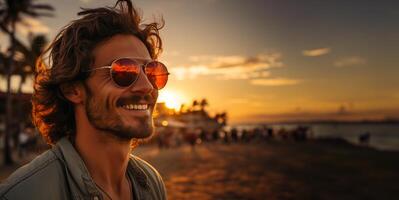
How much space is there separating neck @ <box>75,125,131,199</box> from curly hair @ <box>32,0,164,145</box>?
267mm

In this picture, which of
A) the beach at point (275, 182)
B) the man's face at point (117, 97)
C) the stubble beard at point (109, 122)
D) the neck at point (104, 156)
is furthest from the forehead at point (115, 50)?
the beach at point (275, 182)

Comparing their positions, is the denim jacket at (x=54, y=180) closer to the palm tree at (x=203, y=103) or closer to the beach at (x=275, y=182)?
the beach at (x=275, y=182)

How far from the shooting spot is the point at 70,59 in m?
2.28

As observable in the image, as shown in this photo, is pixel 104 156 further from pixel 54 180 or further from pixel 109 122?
pixel 54 180

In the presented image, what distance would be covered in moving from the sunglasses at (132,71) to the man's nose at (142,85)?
21mm

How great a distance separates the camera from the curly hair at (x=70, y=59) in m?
2.25

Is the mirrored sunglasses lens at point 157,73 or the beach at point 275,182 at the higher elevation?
the mirrored sunglasses lens at point 157,73

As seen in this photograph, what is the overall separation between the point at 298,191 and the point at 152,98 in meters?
10.2

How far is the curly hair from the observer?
7.38 feet

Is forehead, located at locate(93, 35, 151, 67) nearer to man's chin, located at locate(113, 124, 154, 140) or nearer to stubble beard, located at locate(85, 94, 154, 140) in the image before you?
stubble beard, located at locate(85, 94, 154, 140)

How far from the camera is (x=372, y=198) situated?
10.8m

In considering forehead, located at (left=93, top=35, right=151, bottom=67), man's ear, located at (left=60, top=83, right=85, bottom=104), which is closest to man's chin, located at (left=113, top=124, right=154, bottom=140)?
man's ear, located at (left=60, top=83, right=85, bottom=104)

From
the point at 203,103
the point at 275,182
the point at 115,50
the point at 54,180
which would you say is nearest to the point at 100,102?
the point at 115,50

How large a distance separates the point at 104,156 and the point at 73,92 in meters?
0.45
